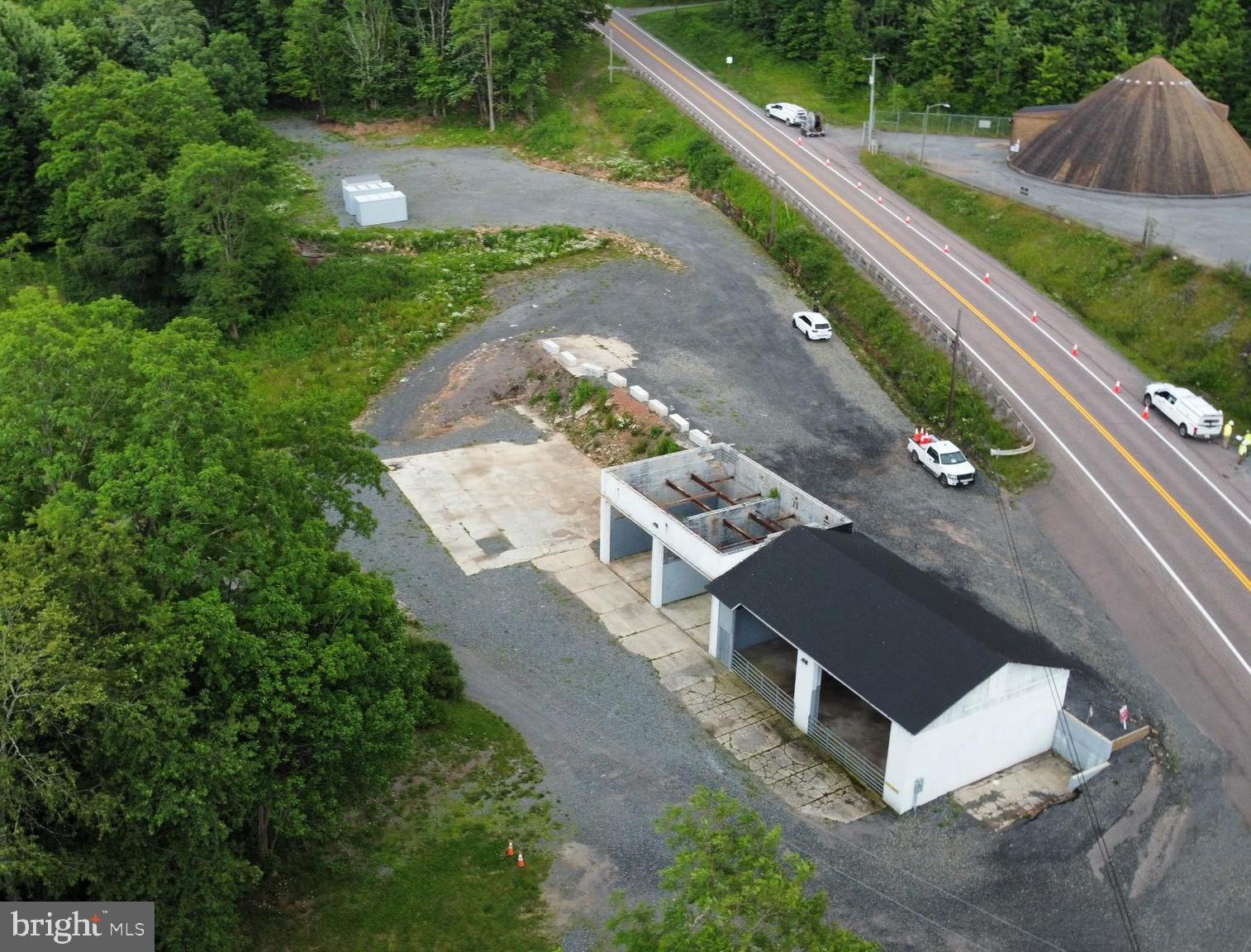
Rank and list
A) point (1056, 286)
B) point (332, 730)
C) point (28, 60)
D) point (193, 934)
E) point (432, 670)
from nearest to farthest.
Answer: point (193, 934), point (332, 730), point (432, 670), point (1056, 286), point (28, 60)

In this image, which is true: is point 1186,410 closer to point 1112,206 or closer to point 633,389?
point 1112,206

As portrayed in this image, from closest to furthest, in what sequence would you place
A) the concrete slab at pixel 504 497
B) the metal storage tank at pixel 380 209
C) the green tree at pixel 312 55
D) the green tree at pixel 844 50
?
the concrete slab at pixel 504 497 < the metal storage tank at pixel 380 209 < the green tree at pixel 844 50 < the green tree at pixel 312 55

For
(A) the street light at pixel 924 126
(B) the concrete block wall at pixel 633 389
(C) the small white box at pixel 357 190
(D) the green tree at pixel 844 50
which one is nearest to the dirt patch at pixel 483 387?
(B) the concrete block wall at pixel 633 389

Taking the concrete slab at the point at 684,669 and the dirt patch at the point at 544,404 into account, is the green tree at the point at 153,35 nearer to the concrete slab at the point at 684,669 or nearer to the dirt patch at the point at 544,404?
the dirt patch at the point at 544,404

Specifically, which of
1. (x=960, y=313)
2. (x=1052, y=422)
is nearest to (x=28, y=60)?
(x=960, y=313)

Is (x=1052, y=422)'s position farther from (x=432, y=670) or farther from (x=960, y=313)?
(x=432, y=670)
